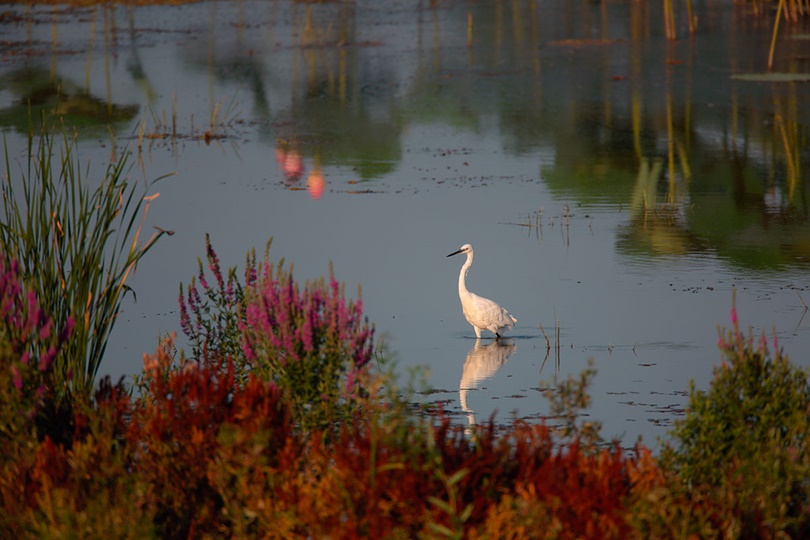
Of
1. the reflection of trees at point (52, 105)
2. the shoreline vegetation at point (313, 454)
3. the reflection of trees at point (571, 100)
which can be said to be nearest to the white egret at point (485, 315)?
the reflection of trees at point (571, 100)

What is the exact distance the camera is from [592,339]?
320 inches

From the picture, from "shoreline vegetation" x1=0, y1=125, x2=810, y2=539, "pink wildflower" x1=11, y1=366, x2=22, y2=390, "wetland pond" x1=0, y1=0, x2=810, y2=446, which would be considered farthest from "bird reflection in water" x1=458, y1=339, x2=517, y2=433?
"pink wildflower" x1=11, y1=366, x2=22, y2=390

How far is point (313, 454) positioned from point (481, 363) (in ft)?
12.0

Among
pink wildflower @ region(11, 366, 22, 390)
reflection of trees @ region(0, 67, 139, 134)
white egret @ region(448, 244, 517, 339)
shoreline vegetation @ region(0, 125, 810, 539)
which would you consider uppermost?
reflection of trees @ region(0, 67, 139, 134)

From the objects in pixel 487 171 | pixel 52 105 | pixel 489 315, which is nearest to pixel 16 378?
pixel 489 315

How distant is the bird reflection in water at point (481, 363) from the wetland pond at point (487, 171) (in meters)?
0.03

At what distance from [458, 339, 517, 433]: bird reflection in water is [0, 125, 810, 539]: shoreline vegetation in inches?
70.2

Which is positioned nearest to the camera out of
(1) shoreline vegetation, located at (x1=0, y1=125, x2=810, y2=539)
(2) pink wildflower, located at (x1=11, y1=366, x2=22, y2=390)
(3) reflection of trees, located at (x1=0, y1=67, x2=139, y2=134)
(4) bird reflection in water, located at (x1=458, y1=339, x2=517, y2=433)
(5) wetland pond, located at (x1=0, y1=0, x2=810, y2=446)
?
(1) shoreline vegetation, located at (x1=0, y1=125, x2=810, y2=539)

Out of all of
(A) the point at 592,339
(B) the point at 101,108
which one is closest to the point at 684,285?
(A) the point at 592,339

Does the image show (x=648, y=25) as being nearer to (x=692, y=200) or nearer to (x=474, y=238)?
(x=692, y=200)

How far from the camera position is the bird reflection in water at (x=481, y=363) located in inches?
283

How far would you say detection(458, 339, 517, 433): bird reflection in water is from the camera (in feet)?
23.6

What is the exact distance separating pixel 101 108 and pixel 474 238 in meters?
9.15

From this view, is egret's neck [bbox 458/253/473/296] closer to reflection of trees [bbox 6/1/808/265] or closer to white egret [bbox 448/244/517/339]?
white egret [bbox 448/244/517/339]
